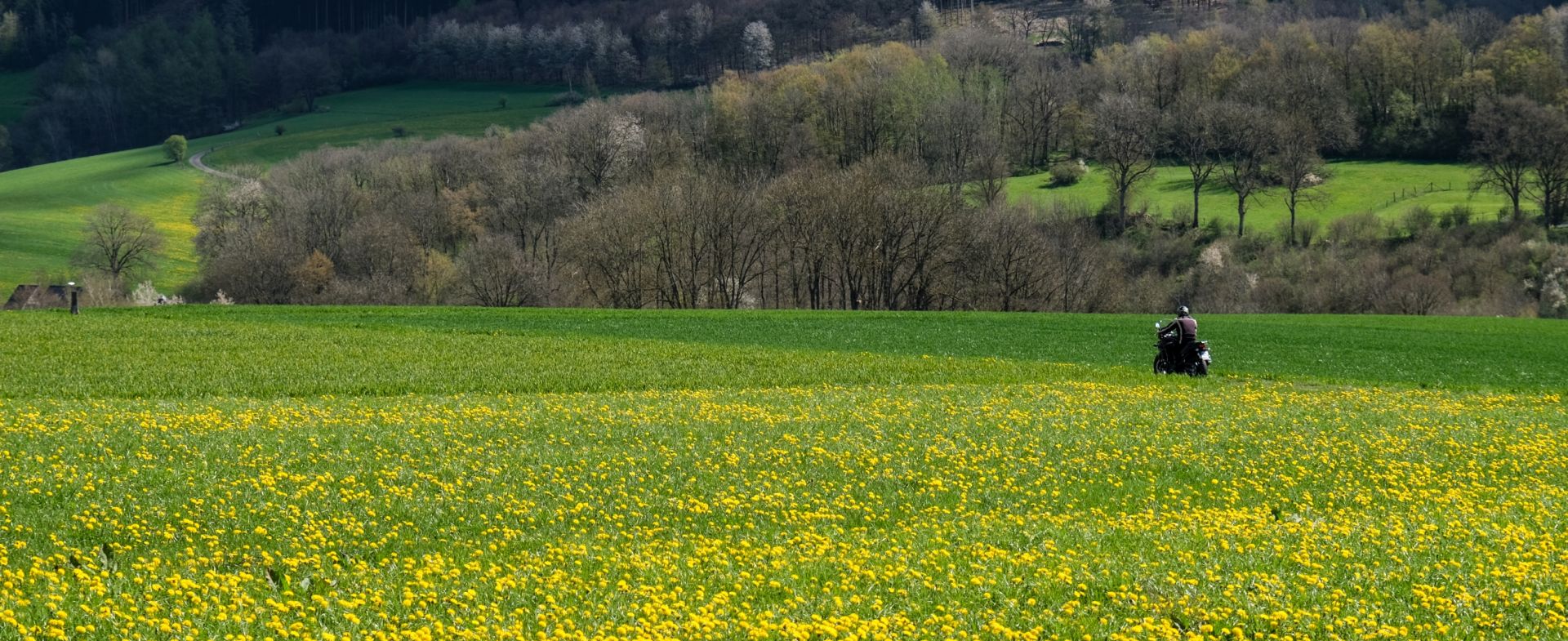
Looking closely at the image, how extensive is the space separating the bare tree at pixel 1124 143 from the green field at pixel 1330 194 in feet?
7.86

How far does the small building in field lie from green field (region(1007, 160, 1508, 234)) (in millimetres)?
77606

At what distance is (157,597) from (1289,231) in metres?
111

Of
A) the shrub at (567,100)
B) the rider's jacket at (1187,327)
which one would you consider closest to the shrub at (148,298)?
the rider's jacket at (1187,327)

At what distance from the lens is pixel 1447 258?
101 metres

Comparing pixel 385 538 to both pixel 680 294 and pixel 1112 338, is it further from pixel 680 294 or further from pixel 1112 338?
pixel 680 294

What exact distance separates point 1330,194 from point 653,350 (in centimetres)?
9547

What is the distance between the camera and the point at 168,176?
157 metres

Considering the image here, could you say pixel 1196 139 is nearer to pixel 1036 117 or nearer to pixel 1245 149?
pixel 1245 149

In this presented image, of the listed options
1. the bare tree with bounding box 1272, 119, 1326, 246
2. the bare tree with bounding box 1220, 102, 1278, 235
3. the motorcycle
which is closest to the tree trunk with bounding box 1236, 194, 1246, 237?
the bare tree with bounding box 1220, 102, 1278, 235

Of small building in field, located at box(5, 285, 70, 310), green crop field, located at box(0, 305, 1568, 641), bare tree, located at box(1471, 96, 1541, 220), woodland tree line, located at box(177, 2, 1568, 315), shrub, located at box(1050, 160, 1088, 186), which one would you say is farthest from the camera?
shrub, located at box(1050, 160, 1088, 186)

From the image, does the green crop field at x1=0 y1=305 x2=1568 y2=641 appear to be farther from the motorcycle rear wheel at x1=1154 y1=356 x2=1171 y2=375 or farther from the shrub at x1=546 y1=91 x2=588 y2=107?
the shrub at x1=546 y1=91 x2=588 y2=107

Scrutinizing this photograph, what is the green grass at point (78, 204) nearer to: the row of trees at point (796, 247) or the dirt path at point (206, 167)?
the dirt path at point (206, 167)

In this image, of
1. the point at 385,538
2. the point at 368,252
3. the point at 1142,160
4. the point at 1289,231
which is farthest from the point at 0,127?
the point at 385,538

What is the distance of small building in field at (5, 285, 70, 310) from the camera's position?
8644cm
